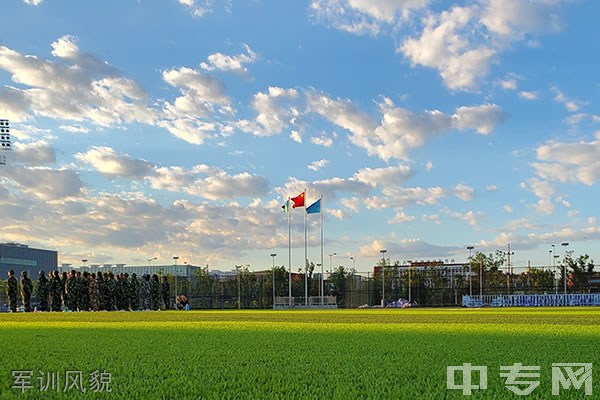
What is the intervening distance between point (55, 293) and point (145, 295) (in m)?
6.30

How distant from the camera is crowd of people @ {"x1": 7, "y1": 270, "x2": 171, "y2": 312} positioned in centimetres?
2663

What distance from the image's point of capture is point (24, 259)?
335 feet

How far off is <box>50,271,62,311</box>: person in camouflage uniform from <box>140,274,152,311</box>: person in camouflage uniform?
547 centimetres

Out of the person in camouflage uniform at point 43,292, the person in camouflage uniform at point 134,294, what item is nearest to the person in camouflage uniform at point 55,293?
the person in camouflage uniform at point 43,292

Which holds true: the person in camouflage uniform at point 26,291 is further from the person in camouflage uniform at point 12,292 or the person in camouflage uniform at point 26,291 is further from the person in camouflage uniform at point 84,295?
the person in camouflage uniform at point 84,295

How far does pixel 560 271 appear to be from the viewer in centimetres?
6288

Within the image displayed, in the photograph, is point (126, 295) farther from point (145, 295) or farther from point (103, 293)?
point (145, 295)

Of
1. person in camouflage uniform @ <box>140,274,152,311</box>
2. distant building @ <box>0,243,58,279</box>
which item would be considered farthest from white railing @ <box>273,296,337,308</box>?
distant building @ <box>0,243,58,279</box>

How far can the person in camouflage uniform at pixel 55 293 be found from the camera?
2680cm


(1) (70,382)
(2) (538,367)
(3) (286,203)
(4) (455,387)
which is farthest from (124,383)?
(3) (286,203)

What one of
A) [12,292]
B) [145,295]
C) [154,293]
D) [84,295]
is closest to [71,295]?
[84,295]

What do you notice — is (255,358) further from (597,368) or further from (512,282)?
(512,282)

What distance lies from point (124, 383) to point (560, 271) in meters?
63.4

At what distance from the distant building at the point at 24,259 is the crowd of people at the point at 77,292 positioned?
70.5 metres
